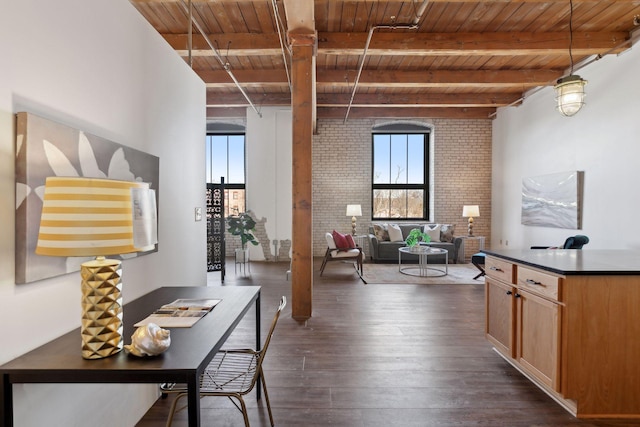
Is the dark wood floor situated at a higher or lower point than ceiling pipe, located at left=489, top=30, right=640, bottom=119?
lower

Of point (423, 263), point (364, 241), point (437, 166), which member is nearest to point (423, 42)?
point (423, 263)

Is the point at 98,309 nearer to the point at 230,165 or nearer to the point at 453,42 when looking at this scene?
the point at 453,42

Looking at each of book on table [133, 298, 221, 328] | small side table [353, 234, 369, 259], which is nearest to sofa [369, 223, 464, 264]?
small side table [353, 234, 369, 259]

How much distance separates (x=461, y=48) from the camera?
16.0 ft

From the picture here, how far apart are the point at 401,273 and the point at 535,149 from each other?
11.9 ft

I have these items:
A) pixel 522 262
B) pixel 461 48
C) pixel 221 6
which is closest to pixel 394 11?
pixel 461 48

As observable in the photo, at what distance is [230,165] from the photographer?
8.74 metres

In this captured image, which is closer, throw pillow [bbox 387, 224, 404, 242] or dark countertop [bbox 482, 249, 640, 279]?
dark countertop [bbox 482, 249, 640, 279]

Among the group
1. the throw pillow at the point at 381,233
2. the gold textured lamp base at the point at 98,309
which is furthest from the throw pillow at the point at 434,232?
the gold textured lamp base at the point at 98,309

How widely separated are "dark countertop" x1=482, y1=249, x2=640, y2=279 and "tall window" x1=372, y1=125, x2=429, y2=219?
19.4 feet

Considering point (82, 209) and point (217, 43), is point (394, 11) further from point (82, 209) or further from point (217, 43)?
point (82, 209)

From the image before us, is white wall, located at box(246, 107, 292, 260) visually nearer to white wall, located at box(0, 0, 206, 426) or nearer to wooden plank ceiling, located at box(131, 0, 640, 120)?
wooden plank ceiling, located at box(131, 0, 640, 120)

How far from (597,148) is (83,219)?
640cm

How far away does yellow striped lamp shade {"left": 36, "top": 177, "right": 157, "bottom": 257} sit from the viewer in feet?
3.50
